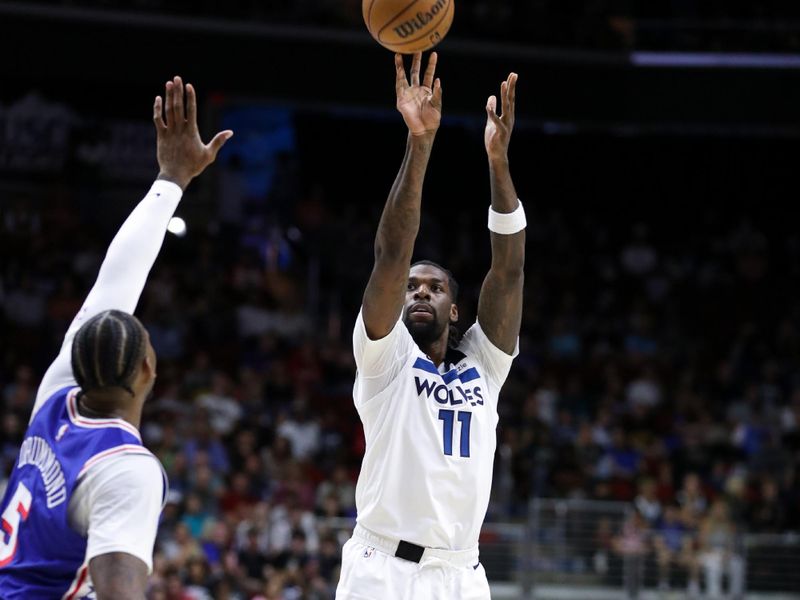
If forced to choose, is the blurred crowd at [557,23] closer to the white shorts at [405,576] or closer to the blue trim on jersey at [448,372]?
the blue trim on jersey at [448,372]

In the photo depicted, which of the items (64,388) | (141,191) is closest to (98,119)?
(141,191)

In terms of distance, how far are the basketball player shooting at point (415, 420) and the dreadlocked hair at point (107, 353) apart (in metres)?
2.15

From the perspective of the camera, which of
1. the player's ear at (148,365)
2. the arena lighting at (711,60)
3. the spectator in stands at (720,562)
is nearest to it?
the player's ear at (148,365)

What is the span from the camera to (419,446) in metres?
5.57

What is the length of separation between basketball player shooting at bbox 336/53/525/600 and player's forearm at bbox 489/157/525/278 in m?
0.07

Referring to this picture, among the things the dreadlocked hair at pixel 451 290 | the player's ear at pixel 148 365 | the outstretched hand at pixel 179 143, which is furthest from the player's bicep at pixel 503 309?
the player's ear at pixel 148 365

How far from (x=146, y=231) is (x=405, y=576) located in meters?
2.15

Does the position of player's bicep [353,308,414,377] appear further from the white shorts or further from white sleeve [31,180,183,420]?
white sleeve [31,180,183,420]

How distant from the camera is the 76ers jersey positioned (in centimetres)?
327

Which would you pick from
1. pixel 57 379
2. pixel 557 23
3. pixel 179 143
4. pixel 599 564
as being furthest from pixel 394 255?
pixel 557 23

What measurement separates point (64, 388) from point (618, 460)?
1387 cm

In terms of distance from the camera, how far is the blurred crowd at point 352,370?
13.9 metres

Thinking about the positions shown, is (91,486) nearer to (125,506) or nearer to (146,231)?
(125,506)

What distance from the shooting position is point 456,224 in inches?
903
